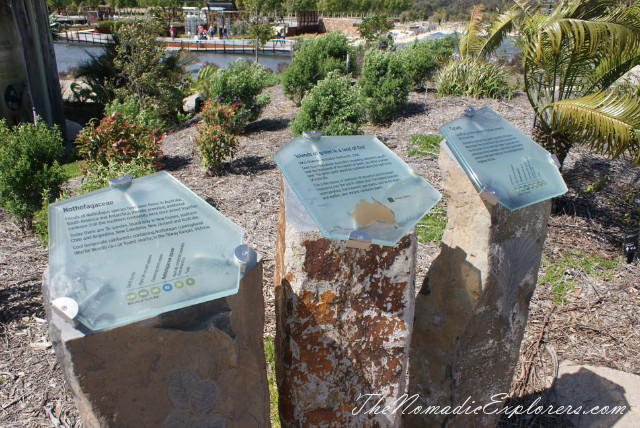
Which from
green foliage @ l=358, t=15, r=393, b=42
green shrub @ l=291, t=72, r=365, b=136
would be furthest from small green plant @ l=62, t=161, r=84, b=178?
green foliage @ l=358, t=15, r=393, b=42

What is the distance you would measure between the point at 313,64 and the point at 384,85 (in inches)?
82.6

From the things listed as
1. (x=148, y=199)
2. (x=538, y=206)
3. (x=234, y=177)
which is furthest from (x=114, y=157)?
(x=538, y=206)

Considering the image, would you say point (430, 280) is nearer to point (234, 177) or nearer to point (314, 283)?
point (314, 283)

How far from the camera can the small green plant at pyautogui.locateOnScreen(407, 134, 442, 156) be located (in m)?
6.25

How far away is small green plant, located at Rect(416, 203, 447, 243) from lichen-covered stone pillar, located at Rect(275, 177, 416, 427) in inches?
96.0

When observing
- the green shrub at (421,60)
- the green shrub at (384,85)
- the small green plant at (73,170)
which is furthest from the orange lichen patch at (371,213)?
the green shrub at (421,60)

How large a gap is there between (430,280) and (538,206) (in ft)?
2.23

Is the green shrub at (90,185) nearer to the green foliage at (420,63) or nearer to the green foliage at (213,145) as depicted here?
the green foliage at (213,145)

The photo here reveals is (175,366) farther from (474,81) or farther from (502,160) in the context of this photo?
(474,81)

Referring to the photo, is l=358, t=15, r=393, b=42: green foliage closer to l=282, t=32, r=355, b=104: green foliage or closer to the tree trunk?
l=282, t=32, r=355, b=104: green foliage

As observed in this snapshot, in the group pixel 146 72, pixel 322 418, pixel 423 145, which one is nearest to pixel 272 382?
pixel 322 418

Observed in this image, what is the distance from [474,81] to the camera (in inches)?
372

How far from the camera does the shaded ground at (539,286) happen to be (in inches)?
113

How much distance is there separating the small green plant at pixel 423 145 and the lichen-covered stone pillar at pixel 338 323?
4441 mm
